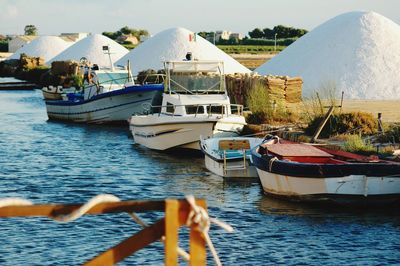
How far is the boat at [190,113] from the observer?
25.0 m

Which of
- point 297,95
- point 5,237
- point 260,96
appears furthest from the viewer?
point 297,95

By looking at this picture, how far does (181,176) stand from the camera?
2206 cm

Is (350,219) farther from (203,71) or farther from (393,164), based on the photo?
(203,71)

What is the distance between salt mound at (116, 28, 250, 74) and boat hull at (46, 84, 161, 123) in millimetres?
21448

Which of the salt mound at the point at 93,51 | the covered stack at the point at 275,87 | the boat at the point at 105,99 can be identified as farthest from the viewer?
the salt mound at the point at 93,51

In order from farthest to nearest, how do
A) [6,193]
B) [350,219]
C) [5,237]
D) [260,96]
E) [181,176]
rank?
[260,96] < [181,176] < [6,193] < [350,219] < [5,237]

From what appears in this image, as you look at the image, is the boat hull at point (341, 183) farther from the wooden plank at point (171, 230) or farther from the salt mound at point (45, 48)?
the salt mound at point (45, 48)

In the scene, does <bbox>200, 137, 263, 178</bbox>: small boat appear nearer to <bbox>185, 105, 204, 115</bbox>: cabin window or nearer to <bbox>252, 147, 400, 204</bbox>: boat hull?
<bbox>185, 105, 204, 115</bbox>: cabin window

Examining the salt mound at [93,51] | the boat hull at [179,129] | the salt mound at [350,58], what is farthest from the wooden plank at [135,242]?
the salt mound at [93,51]

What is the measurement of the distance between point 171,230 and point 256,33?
152 metres

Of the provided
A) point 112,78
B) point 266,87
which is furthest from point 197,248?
point 112,78

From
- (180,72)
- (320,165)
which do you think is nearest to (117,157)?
(180,72)

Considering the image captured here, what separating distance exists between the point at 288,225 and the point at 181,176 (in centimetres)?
680

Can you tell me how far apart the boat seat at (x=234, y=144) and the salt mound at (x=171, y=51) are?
119 ft
